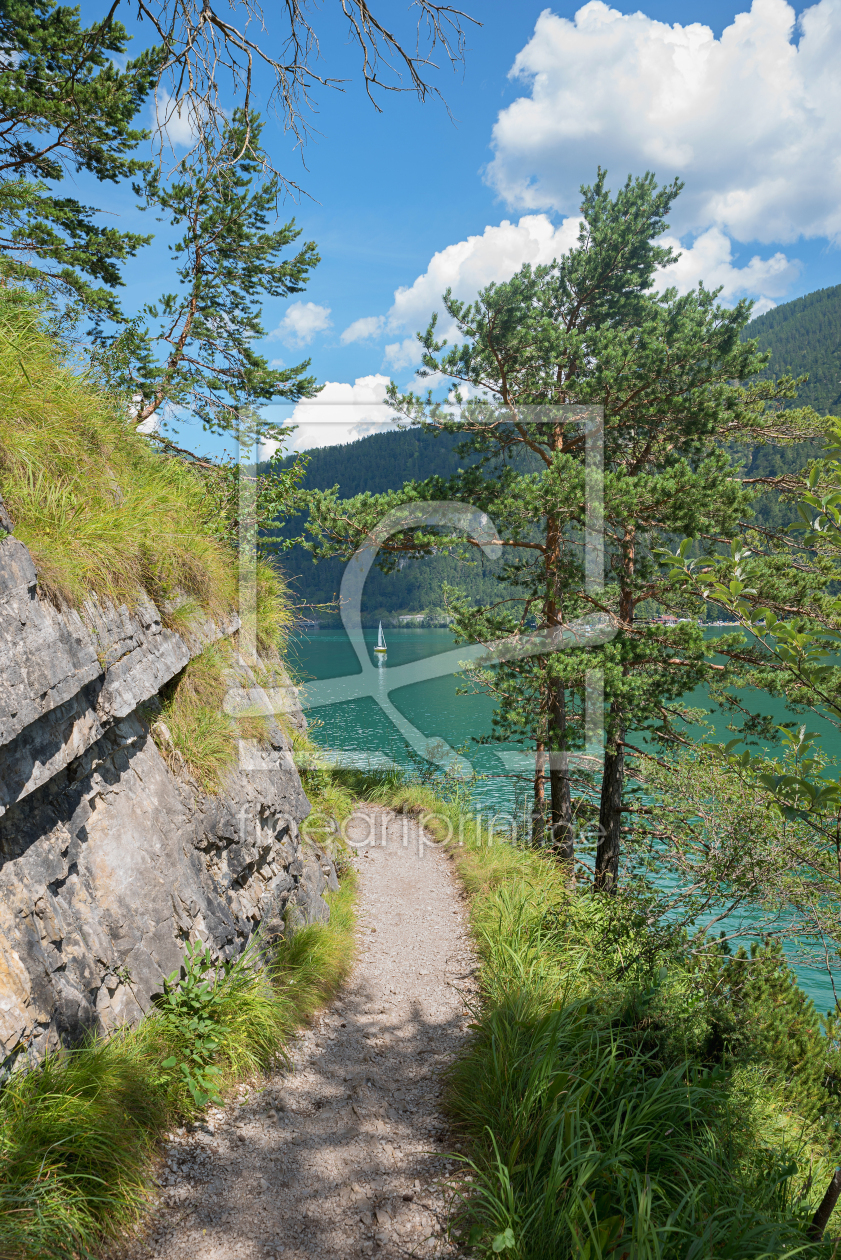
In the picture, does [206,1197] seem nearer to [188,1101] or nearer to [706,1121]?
[188,1101]

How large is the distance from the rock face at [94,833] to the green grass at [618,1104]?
6.38ft

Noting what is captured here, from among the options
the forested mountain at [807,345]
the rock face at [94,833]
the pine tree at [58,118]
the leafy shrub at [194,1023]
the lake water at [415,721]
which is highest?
the forested mountain at [807,345]

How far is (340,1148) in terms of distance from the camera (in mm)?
3379

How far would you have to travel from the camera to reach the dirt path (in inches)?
108

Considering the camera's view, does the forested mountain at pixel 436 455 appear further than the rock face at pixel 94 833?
Yes

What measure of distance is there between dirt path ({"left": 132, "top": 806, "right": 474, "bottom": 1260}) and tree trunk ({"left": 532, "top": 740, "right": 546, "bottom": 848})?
182 inches

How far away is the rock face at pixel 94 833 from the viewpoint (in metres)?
2.66

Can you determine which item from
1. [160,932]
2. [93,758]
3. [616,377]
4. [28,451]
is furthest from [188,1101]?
[616,377]

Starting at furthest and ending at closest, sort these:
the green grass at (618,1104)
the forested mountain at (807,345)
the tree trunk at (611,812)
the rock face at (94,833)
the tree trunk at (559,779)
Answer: the forested mountain at (807,345) → the tree trunk at (611,812) → the tree trunk at (559,779) → the rock face at (94,833) → the green grass at (618,1104)

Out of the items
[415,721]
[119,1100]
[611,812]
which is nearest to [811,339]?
[415,721]

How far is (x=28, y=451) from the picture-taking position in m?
3.56

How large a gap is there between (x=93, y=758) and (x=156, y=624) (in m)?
1.10

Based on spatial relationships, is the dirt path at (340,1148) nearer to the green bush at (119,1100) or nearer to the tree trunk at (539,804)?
the green bush at (119,1100)

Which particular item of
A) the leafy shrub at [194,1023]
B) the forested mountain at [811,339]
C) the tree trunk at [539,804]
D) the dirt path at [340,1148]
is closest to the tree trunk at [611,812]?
the tree trunk at [539,804]
